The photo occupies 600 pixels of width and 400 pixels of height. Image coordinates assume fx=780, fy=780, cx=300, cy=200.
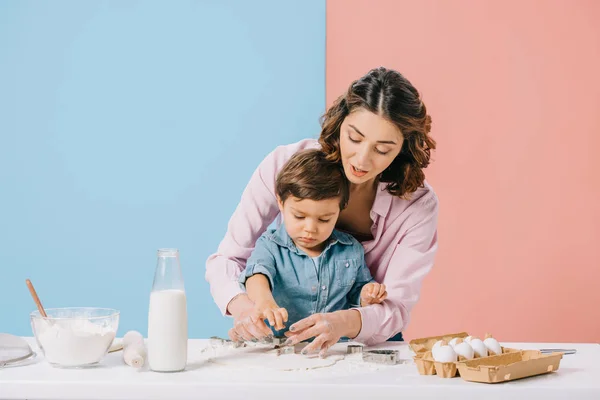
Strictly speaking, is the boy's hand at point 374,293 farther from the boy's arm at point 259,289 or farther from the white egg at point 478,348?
the white egg at point 478,348

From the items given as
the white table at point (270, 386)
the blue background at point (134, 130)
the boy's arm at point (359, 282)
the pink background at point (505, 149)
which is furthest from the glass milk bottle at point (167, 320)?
the pink background at point (505, 149)

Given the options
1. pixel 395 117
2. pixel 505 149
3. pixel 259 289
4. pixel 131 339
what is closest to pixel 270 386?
pixel 131 339

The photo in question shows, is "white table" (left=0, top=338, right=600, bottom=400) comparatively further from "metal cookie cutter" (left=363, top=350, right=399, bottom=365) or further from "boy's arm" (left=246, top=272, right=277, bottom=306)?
"boy's arm" (left=246, top=272, right=277, bottom=306)

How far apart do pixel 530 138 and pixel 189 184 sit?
5.09 feet

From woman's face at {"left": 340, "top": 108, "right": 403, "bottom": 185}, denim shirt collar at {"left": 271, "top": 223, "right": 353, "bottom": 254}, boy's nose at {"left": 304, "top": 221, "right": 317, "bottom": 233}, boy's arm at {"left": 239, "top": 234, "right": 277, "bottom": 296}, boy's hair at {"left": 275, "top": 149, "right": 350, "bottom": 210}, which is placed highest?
woman's face at {"left": 340, "top": 108, "right": 403, "bottom": 185}

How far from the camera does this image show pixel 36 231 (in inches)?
144

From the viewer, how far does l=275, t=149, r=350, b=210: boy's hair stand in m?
1.85

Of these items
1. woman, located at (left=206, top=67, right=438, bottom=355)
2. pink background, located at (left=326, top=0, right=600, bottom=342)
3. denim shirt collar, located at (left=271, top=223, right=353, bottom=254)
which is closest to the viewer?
woman, located at (left=206, top=67, right=438, bottom=355)

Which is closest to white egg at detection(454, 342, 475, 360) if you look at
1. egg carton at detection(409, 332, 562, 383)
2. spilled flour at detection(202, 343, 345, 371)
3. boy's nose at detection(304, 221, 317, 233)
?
egg carton at detection(409, 332, 562, 383)

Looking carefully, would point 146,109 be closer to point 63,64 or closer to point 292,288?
point 63,64

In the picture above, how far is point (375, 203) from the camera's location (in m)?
2.00

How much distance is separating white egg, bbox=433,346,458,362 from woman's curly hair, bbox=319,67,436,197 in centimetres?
65

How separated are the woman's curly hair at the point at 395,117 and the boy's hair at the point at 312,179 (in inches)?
1.5

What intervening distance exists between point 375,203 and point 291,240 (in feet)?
0.79
